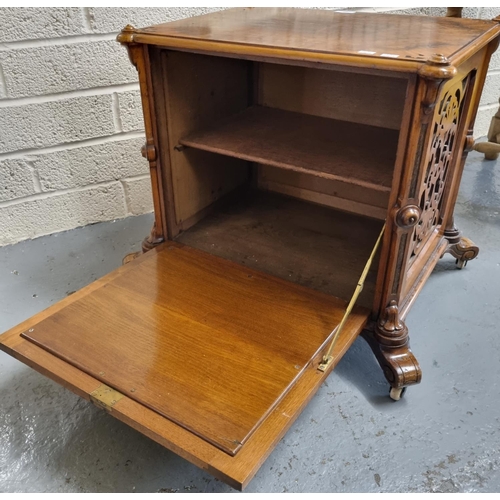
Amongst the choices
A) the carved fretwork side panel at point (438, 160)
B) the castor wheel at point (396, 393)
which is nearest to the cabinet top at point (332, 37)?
the carved fretwork side panel at point (438, 160)

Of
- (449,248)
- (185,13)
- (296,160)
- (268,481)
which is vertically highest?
(185,13)

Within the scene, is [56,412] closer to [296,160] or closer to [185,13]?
[296,160]

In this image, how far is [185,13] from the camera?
158 cm

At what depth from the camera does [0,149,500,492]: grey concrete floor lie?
0.98 m

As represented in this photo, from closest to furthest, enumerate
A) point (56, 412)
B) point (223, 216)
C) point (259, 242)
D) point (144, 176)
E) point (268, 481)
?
point (268, 481), point (56, 412), point (259, 242), point (223, 216), point (144, 176)

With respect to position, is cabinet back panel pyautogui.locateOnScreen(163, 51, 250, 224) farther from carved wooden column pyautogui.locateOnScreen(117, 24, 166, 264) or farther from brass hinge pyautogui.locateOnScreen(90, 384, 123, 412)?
brass hinge pyautogui.locateOnScreen(90, 384, 123, 412)

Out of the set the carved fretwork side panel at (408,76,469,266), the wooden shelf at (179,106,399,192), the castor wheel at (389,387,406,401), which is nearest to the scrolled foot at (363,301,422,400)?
the castor wheel at (389,387,406,401)

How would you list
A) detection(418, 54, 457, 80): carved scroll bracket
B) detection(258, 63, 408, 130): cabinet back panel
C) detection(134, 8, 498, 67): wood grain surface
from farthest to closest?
detection(258, 63, 408, 130): cabinet back panel, detection(134, 8, 498, 67): wood grain surface, detection(418, 54, 457, 80): carved scroll bracket

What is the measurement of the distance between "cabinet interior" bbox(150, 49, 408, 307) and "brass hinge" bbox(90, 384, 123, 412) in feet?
1.64

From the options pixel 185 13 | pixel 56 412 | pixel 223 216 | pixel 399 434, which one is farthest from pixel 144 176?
pixel 399 434

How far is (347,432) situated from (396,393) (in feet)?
0.45

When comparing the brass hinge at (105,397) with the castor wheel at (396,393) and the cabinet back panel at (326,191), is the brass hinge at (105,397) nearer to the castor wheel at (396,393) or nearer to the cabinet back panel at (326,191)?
the castor wheel at (396,393)

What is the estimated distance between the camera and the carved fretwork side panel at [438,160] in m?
1.01

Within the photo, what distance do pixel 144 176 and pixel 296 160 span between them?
744 mm
